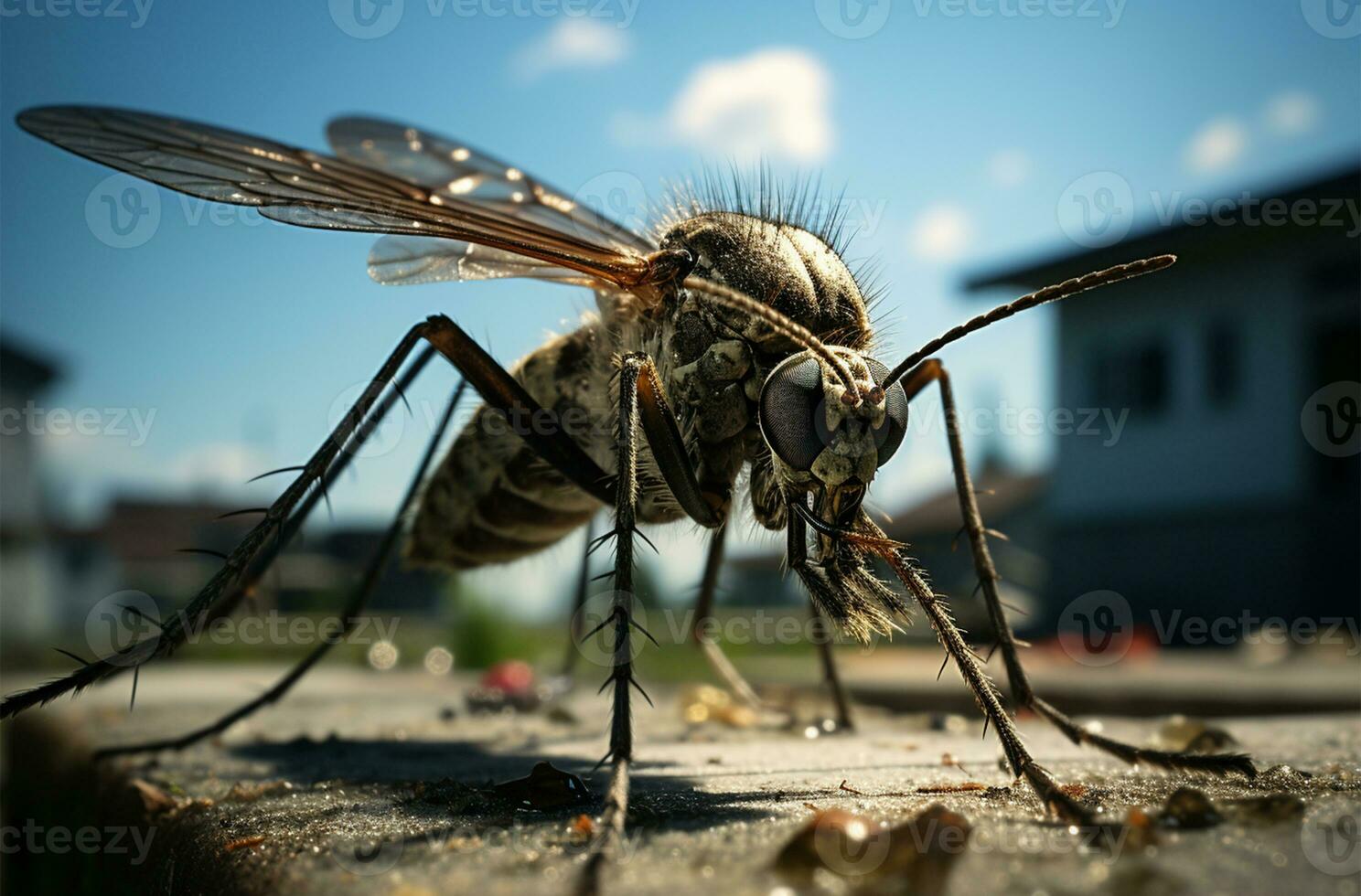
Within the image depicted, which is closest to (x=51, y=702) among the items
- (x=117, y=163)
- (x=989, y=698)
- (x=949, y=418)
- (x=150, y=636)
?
(x=150, y=636)

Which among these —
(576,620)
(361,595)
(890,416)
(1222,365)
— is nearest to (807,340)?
(890,416)

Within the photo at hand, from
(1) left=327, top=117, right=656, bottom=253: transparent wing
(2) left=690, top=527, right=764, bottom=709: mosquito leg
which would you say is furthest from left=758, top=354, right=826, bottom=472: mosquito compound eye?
(1) left=327, top=117, right=656, bottom=253: transparent wing

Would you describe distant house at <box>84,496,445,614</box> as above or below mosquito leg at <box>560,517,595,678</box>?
below

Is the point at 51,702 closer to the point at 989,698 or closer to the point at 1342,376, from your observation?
the point at 989,698

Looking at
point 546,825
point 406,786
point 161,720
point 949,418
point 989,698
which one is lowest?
point 161,720

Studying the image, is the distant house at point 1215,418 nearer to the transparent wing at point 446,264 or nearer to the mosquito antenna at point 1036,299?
the transparent wing at point 446,264

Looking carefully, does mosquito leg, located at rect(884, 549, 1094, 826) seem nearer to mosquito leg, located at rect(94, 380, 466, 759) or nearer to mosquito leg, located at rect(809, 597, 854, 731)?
mosquito leg, located at rect(809, 597, 854, 731)

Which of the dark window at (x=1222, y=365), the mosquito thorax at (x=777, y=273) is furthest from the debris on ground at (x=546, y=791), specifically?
the dark window at (x=1222, y=365)

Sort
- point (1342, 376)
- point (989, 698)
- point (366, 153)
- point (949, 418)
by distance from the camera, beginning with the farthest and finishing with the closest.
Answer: point (1342, 376) → point (366, 153) → point (949, 418) → point (989, 698)
